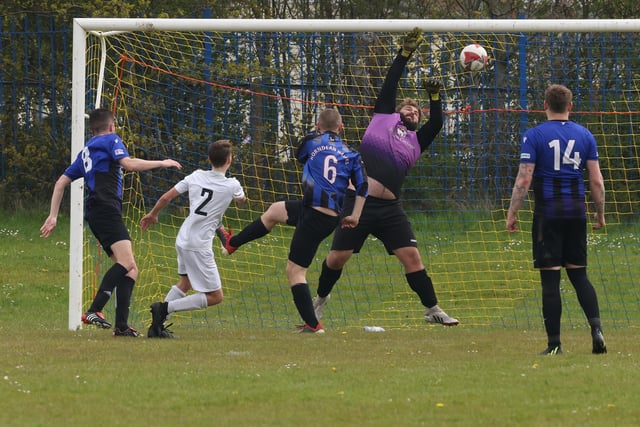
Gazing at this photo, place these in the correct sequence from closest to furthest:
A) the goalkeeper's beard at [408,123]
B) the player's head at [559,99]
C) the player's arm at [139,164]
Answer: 1. the player's head at [559,99]
2. the player's arm at [139,164]
3. the goalkeeper's beard at [408,123]

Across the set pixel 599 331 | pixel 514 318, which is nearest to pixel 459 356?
pixel 599 331

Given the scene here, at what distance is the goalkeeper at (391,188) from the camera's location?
1057cm

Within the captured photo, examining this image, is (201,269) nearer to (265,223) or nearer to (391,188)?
(265,223)

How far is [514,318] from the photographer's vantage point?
41.0 feet

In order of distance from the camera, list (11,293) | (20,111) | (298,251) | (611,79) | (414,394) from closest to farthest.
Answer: (414,394) → (298,251) → (11,293) → (611,79) → (20,111)

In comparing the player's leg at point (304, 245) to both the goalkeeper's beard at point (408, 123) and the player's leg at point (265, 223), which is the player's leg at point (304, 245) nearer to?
the player's leg at point (265, 223)

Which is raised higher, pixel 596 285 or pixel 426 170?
pixel 426 170

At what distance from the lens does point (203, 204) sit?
386 inches

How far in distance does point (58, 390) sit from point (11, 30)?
1216 cm

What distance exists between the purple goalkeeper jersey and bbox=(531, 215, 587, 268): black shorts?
80.2 inches

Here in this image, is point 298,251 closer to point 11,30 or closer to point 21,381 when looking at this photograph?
point 21,381

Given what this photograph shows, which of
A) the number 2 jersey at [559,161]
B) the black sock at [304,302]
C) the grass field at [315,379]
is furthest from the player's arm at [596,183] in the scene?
the black sock at [304,302]

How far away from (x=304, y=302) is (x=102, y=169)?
195cm

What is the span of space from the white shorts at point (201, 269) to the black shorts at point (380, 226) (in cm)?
132
